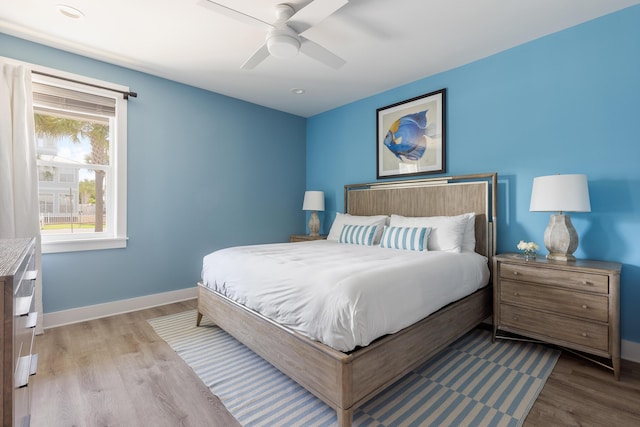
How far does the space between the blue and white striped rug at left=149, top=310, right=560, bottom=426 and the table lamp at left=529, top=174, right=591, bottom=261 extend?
839mm

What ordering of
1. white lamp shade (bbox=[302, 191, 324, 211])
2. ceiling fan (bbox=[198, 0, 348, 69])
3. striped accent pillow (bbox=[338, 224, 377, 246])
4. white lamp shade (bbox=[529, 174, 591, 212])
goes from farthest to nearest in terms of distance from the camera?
1. white lamp shade (bbox=[302, 191, 324, 211])
2. striped accent pillow (bbox=[338, 224, 377, 246])
3. white lamp shade (bbox=[529, 174, 591, 212])
4. ceiling fan (bbox=[198, 0, 348, 69])

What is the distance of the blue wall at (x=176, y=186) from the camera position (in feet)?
9.76

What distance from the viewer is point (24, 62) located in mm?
2684

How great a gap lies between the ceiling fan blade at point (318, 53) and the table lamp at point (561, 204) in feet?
6.10

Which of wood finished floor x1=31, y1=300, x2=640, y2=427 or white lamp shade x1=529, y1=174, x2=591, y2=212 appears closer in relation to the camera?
wood finished floor x1=31, y1=300, x2=640, y2=427

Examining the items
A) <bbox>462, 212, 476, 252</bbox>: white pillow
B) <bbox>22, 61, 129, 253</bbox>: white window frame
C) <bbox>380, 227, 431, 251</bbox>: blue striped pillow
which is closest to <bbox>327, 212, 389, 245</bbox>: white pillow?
<bbox>380, 227, 431, 251</bbox>: blue striped pillow

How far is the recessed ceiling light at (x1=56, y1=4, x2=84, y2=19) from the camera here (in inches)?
88.9

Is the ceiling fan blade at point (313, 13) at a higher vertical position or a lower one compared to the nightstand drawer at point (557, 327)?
higher

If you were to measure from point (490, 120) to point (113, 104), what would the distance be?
389 centimetres

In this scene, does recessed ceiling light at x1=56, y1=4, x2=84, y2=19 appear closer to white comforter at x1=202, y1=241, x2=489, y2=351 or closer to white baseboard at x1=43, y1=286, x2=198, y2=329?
white comforter at x1=202, y1=241, x2=489, y2=351

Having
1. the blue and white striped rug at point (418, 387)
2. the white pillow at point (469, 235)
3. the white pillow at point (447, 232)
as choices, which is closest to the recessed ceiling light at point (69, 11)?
the blue and white striped rug at point (418, 387)

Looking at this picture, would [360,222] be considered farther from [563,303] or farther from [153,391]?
[153,391]

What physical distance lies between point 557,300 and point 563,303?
4 centimetres

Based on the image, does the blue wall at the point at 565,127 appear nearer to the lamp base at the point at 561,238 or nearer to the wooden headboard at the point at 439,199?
the wooden headboard at the point at 439,199
